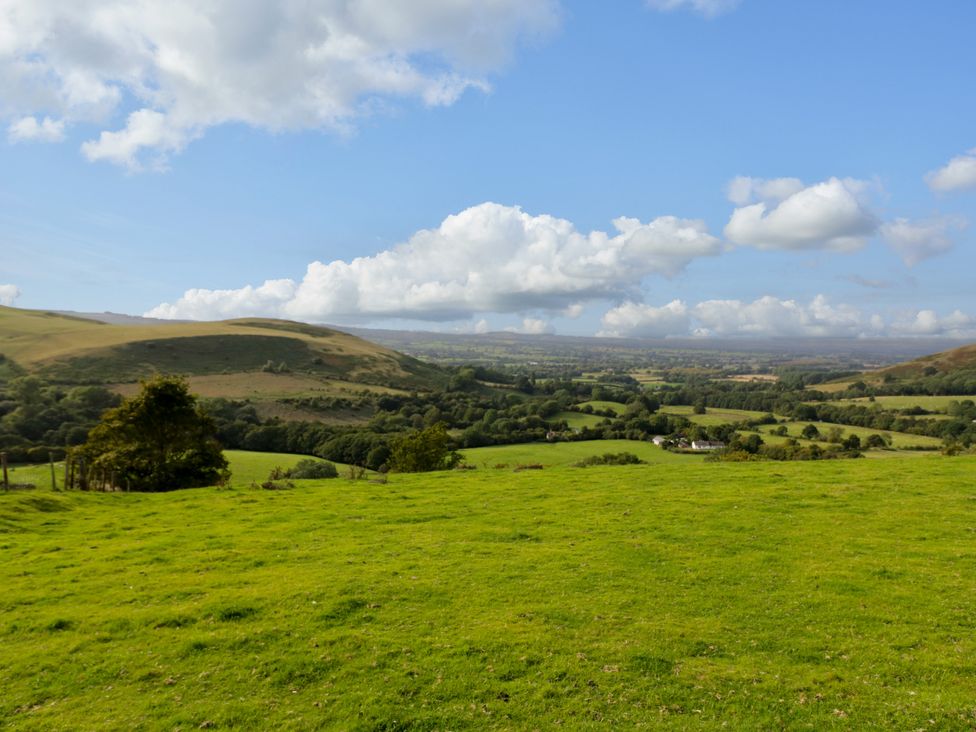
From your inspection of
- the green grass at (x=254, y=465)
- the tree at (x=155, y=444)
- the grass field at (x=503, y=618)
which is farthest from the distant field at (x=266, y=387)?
the grass field at (x=503, y=618)

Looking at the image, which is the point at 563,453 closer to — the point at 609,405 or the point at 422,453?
the point at 422,453

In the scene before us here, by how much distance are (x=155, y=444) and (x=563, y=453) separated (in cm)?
5261

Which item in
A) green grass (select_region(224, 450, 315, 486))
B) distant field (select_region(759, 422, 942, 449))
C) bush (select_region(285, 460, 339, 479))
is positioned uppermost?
bush (select_region(285, 460, 339, 479))

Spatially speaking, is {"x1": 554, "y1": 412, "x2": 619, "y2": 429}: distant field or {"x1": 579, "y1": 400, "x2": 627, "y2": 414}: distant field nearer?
{"x1": 554, "y1": 412, "x2": 619, "y2": 429}: distant field

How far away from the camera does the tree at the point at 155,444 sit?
37.5 metres

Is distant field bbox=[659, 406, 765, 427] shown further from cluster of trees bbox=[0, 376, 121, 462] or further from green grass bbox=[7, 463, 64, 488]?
cluster of trees bbox=[0, 376, 121, 462]

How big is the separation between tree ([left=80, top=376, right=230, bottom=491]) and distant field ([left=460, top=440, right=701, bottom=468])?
117ft

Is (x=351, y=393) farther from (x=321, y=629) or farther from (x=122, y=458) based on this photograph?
(x=321, y=629)

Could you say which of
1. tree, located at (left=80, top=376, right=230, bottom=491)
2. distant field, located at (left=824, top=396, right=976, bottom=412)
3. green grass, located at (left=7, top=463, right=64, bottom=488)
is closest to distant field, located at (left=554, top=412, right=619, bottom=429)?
distant field, located at (left=824, top=396, right=976, bottom=412)

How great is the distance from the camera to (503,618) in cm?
1327

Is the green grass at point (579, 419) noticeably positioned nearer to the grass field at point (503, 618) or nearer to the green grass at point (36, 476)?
the green grass at point (36, 476)

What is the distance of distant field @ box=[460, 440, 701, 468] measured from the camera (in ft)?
235

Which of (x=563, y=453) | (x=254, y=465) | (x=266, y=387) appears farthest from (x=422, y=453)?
(x=266, y=387)

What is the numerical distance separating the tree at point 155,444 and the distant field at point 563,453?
35.7 meters
